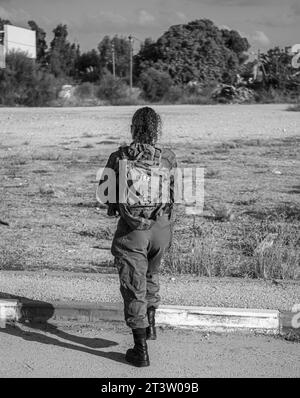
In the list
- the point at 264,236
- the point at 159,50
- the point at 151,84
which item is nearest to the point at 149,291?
the point at 264,236

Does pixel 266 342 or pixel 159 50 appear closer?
pixel 266 342

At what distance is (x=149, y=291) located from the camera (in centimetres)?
541

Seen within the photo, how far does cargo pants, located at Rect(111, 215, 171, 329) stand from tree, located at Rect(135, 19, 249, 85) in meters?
56.0

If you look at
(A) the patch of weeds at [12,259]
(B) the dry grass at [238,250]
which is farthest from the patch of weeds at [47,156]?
(A) the patch of weeds at [12,259]

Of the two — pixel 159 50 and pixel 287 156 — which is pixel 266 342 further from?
pixel 159 50

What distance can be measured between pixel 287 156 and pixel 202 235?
8.19m

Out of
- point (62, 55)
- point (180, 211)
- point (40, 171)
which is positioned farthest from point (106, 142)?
point (62, 55)

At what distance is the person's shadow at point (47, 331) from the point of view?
541 cm

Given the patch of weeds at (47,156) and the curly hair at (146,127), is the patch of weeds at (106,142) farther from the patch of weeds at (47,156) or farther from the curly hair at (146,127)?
the curly hair at (146,127)

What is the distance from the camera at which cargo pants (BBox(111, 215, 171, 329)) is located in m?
5.03

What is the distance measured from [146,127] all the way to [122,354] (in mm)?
1611

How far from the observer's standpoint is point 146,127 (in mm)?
5047
